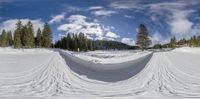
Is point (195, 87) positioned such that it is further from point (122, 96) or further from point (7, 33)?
point (7, 33)

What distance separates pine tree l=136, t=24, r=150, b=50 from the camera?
11488 cm

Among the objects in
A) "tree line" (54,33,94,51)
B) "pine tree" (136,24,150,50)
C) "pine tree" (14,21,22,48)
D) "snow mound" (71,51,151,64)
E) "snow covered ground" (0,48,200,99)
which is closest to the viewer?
"snow covered ground" (0,48,200,99)

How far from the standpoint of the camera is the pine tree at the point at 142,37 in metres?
115

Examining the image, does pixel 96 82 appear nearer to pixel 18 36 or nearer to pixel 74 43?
pixel 18 36

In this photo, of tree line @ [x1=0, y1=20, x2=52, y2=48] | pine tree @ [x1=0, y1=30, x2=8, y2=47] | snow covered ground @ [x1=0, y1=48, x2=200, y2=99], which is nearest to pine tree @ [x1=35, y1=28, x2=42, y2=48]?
tree line @ [x1=0, y1=20, x2=52, y2=48]

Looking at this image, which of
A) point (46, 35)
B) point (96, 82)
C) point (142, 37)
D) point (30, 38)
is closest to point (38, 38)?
point (46, 35)

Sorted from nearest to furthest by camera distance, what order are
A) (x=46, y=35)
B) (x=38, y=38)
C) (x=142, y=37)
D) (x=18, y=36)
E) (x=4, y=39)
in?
(x=142, y=37) → (x=18, y=36) → (x=38, y=38) → (x=46, y=35) → (x=4, y=39)

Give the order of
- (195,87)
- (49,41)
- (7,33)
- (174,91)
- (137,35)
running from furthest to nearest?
1. (7,33)
2. (49,41)
3. (137,35)
4. (195,87)
5. (174,91)

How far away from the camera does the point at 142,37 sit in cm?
11475

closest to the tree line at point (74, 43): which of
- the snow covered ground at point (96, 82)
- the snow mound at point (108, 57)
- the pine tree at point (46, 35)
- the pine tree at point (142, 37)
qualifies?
the pine tree at point (46, 35)

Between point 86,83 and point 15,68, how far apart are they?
22.2ft

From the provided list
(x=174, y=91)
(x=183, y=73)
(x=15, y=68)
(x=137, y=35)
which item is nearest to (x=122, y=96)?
(x=174, y=91)

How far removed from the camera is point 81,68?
21.1 metres

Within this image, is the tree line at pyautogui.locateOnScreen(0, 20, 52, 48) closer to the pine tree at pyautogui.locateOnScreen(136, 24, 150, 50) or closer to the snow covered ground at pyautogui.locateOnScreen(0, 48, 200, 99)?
the pine tree at pyautogui.locateOnScreen(136, 24, 150, 50)
